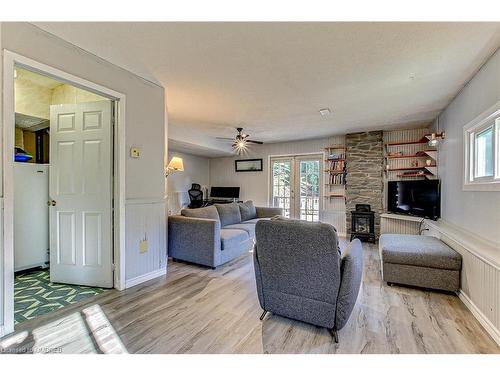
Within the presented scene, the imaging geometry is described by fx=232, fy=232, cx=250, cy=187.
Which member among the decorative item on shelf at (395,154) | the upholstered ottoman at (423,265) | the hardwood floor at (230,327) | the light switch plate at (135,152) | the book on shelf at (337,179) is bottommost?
the hardwood floor at (230,327)

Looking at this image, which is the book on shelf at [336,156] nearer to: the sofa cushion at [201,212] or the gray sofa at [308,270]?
the sofa cushion at [201,212]

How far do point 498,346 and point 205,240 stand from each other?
116 inches

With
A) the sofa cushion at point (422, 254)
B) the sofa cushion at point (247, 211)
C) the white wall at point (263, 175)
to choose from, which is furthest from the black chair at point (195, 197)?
the sofa cushion at point (422, 254)

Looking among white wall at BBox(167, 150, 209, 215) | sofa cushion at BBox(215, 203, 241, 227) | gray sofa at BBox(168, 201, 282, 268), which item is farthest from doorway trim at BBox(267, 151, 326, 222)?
gray sofa at BBox(168, 201, 282, 268)

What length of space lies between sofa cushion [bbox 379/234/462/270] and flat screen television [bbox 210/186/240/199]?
15.4ft

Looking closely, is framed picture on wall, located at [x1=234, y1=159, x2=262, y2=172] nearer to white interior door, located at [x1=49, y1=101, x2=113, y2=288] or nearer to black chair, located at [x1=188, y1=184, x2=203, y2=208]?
black chair, located at [x1=188, y1=184, x2=203, y2=208]

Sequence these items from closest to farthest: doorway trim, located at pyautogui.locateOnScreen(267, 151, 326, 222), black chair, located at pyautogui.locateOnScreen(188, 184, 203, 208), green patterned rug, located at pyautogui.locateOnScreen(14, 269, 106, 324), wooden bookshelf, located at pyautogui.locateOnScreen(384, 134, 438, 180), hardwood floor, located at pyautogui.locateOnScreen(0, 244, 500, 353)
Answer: hardwood floor, located at pyautogui.locateOnScreen(0, 244, 500, 353) < green patterned rug, located at pyautogui.locateOnScreen(14, 269, 106, 324) < wooden bookshelf, located at pyautogui.locateOnScreen(384, 134, 438, 180) < doorway trim, located at pyautogui.locateOnScreen(267, 151, 326, 222) < black chair, located at pyautogui.locateOnScreen(188, 184, 203, 208)

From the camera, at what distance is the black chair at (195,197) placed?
687 cm

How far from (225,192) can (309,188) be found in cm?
259

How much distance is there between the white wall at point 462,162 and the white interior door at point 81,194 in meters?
3.84

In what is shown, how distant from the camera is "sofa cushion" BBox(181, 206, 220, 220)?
146 inches

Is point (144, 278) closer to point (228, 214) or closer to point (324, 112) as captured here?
point (228, 214)

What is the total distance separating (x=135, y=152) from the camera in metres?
2.70
